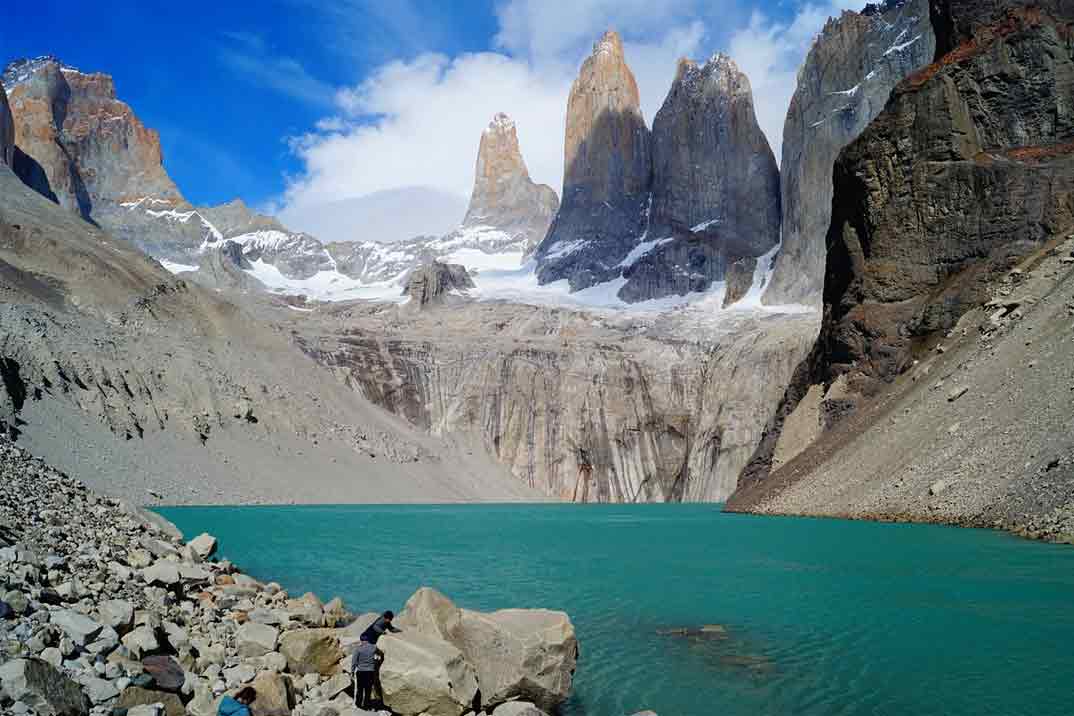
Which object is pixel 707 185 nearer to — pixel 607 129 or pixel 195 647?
pixel 607 129

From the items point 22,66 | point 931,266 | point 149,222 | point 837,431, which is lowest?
point 837,431

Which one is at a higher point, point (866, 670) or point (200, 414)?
point (200, 414)

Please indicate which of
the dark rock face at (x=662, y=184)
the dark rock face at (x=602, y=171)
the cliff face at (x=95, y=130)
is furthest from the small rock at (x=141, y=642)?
the cliff face at (x=95, y=130)

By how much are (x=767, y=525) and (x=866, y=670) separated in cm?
2304

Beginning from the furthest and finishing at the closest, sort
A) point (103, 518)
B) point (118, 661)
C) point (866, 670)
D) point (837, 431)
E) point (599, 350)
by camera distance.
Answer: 1. point (599, 350)
2. point (837, 431)
3. point (103, 518)
4. point (866, 670)
5. point (118, 661)

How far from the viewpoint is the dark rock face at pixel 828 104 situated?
10088cm

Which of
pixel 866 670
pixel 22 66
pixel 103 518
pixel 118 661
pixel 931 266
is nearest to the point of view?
pixel 118 661

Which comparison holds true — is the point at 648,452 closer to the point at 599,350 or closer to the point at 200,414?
the point at 599,350

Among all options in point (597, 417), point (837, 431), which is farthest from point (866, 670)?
point (597, 417)

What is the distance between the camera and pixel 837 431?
40406 millimetres

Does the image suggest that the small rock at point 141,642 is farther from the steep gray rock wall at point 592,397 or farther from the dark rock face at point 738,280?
the dark rock face at point 738,280

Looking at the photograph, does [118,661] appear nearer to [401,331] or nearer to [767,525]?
[767,525]

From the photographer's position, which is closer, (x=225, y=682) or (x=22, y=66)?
(x=225, y=682)

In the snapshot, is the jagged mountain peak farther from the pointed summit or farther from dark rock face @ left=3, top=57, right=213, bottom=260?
dark rock face @ left=3, top=57, right=213, bottom=260
